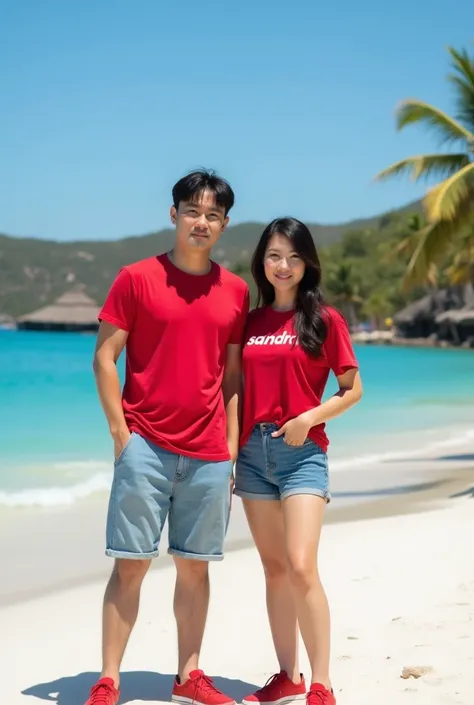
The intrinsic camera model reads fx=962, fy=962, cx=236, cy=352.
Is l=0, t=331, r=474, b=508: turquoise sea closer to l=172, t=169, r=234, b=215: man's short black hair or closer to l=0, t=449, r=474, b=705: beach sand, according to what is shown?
l=0, t=449, r=474, b=705: beach sand

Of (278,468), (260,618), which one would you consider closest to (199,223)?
(278,468)

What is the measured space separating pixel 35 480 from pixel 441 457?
569 centimetres

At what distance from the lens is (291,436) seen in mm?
3539

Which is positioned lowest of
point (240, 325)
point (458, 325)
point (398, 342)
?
point (398, 342)

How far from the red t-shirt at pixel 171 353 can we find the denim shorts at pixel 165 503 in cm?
6

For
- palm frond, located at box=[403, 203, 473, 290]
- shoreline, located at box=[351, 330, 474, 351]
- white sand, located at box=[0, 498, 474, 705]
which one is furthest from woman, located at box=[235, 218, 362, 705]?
shoreline, located at box=[351, 330, 474, 351]

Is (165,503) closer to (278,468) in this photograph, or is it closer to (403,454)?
(278,468)

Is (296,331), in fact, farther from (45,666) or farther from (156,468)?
(45,666)

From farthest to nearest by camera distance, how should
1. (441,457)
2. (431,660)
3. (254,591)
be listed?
(441,457) < (254,591) < (431,660)

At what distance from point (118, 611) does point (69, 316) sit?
11597 cm

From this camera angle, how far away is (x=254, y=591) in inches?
217

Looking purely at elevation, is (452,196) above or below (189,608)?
above

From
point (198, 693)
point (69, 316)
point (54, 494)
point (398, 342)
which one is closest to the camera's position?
point (198, 693)

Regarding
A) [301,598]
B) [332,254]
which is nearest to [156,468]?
[301,598]
